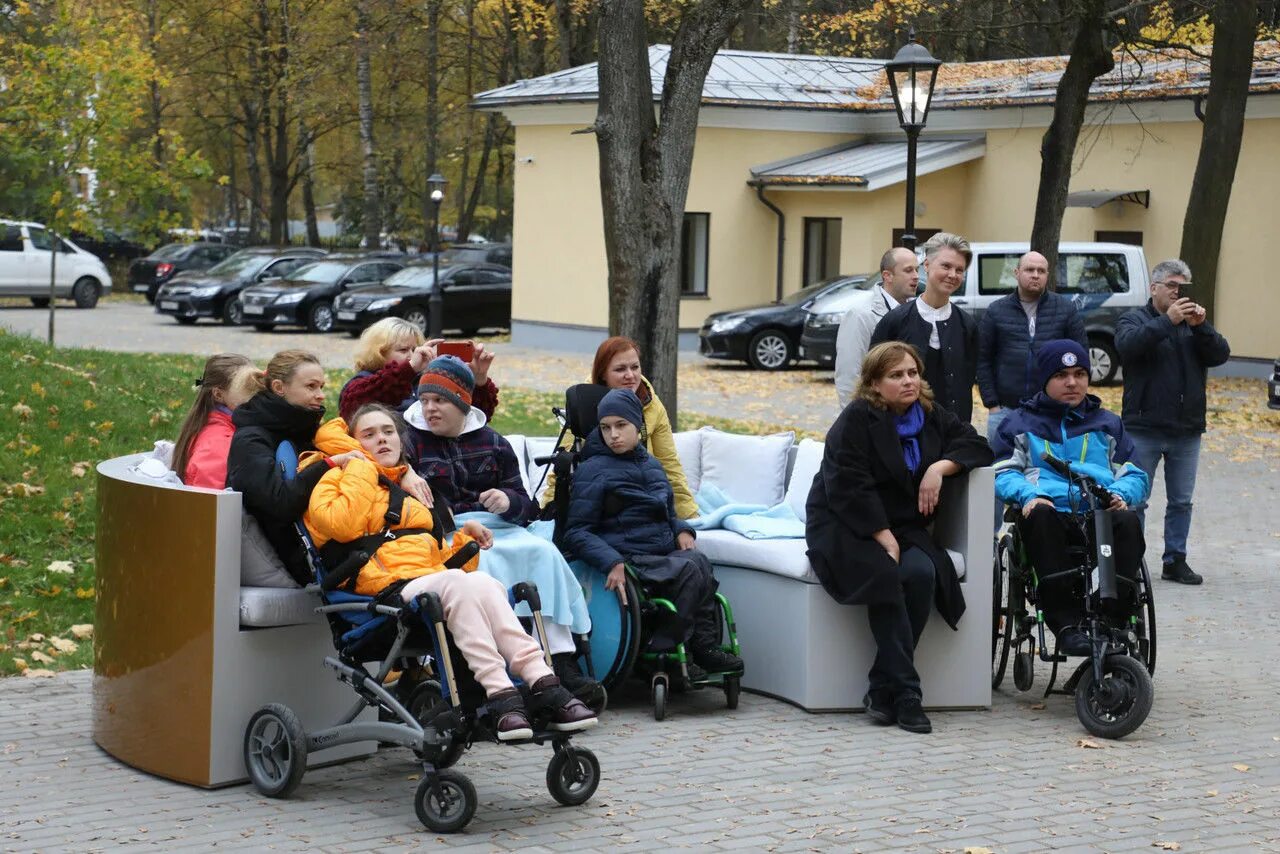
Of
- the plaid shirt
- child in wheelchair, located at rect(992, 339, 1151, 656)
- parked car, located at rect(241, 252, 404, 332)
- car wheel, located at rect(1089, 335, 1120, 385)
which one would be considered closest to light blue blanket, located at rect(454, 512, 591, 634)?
the plaid shirt

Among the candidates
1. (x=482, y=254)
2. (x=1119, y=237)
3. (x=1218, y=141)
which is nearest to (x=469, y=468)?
(x=1218, y=141)

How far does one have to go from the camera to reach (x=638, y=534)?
7793 mm

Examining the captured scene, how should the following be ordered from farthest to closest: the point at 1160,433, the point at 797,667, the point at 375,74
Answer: the point at 375,74 < the point at 1160,433 < the point at 797,667

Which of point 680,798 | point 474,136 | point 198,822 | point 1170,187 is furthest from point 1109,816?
point 474,136

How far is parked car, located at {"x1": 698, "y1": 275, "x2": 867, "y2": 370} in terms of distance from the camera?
2712cm

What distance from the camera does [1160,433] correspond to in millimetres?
11086

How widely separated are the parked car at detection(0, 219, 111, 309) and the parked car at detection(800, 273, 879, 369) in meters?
18.0

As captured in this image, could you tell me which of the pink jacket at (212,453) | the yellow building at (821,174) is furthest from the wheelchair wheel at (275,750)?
the yellow building at (821,174)

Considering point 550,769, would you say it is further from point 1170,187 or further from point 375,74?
point 375,74

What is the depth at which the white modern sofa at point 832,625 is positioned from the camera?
777 centimetres

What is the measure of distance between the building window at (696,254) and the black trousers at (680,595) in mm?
23982

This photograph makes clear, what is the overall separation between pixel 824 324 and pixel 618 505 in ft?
60.3

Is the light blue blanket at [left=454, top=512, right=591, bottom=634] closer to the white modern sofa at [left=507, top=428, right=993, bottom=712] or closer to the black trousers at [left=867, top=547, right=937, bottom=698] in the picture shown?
the white modern sofa at [left=507, top=428, right=993, bottom=712]

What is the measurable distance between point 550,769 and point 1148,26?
25.0 meters
